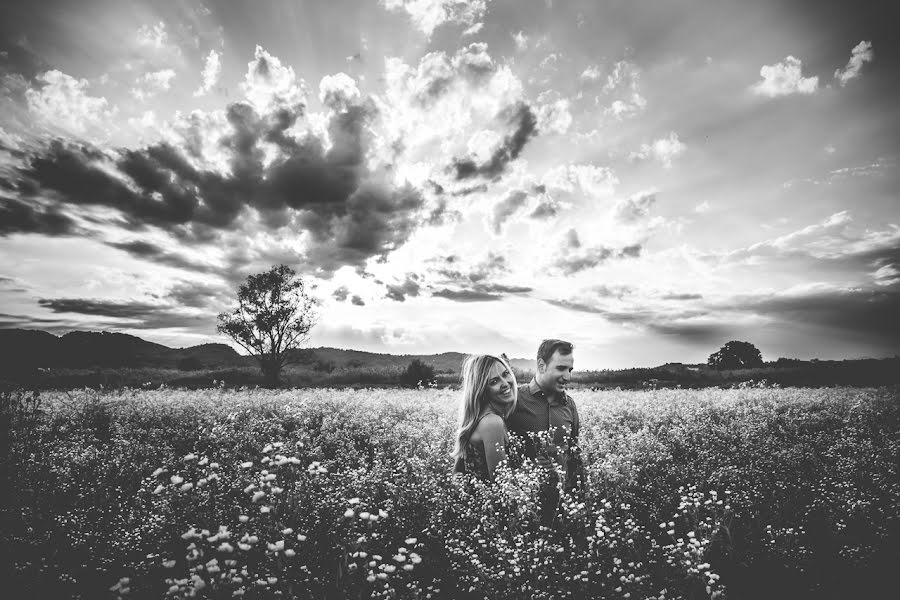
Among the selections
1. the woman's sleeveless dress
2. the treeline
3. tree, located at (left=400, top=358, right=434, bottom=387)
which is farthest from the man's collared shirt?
tree, located at (left=400, top=358, right=434, bottom=387)

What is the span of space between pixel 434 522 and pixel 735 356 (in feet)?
179

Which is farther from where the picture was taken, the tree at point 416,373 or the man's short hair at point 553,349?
the tree at point 416,373

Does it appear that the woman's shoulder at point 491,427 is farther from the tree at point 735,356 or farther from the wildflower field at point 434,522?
the tree at point 735,356

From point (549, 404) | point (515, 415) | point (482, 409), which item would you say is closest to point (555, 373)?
point (549, 404)

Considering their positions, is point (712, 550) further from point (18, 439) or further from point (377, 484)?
point (18, 439)

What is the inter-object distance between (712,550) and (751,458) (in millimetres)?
3513

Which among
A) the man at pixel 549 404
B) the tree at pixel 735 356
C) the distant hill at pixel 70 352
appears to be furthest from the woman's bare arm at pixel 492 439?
the tree at pixel 735 356

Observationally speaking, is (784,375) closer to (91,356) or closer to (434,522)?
(434,522)

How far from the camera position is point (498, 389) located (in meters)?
4.68

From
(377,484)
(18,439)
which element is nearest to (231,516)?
(377,484)

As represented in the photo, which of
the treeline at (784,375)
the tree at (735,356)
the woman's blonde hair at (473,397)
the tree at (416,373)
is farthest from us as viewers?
the tree at (735,356)

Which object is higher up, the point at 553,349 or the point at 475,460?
the point at 553,349

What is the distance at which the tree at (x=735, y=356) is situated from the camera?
4550 cm

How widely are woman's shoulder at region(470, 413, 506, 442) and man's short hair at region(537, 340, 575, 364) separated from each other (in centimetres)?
139
